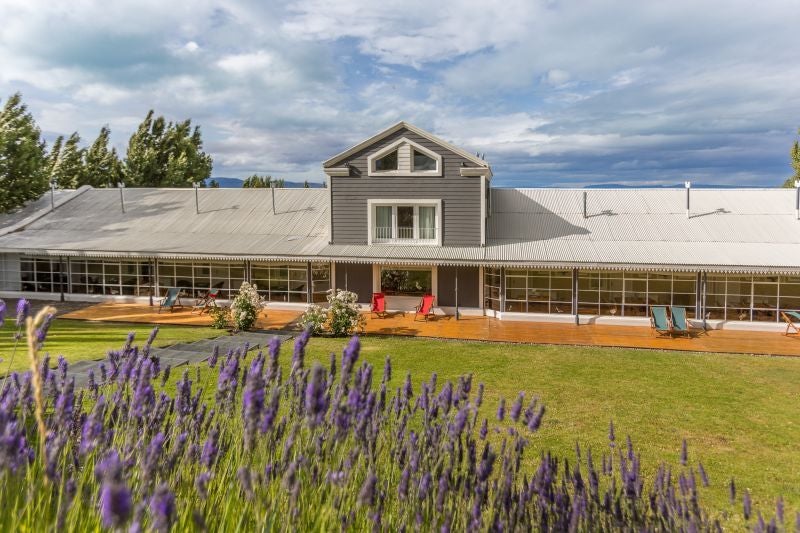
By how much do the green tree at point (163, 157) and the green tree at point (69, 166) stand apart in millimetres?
3669

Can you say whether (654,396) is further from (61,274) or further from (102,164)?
(102,164)

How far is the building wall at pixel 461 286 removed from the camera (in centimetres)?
1997

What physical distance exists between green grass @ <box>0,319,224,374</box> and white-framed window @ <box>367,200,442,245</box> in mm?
7376

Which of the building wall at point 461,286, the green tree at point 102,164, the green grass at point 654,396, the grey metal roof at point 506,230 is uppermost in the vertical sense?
the green tree at point 102,164

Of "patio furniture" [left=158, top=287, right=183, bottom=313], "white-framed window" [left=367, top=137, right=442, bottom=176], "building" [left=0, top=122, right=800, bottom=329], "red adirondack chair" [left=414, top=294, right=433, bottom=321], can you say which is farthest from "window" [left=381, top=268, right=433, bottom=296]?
"patio furniture" [left=158, top=287, right=183, bottom=313]

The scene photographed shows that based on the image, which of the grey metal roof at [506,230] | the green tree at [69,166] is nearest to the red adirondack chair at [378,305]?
the grey metal roof at [506,230]

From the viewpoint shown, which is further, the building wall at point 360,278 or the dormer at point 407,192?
the building wall at point 360,278

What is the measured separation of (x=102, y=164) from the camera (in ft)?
125

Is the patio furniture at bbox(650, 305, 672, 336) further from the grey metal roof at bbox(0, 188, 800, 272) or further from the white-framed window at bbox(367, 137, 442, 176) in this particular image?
the white-framed window at bbox(367, 137, 442, 176)

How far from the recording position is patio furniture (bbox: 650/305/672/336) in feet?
54.9

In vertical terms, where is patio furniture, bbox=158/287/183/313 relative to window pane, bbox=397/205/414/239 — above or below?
below

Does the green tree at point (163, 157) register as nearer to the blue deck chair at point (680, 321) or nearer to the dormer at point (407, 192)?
the dormer at point (407, 192)

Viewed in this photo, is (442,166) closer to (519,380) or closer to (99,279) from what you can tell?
(519,380)

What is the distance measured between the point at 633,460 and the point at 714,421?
6.86 meters
